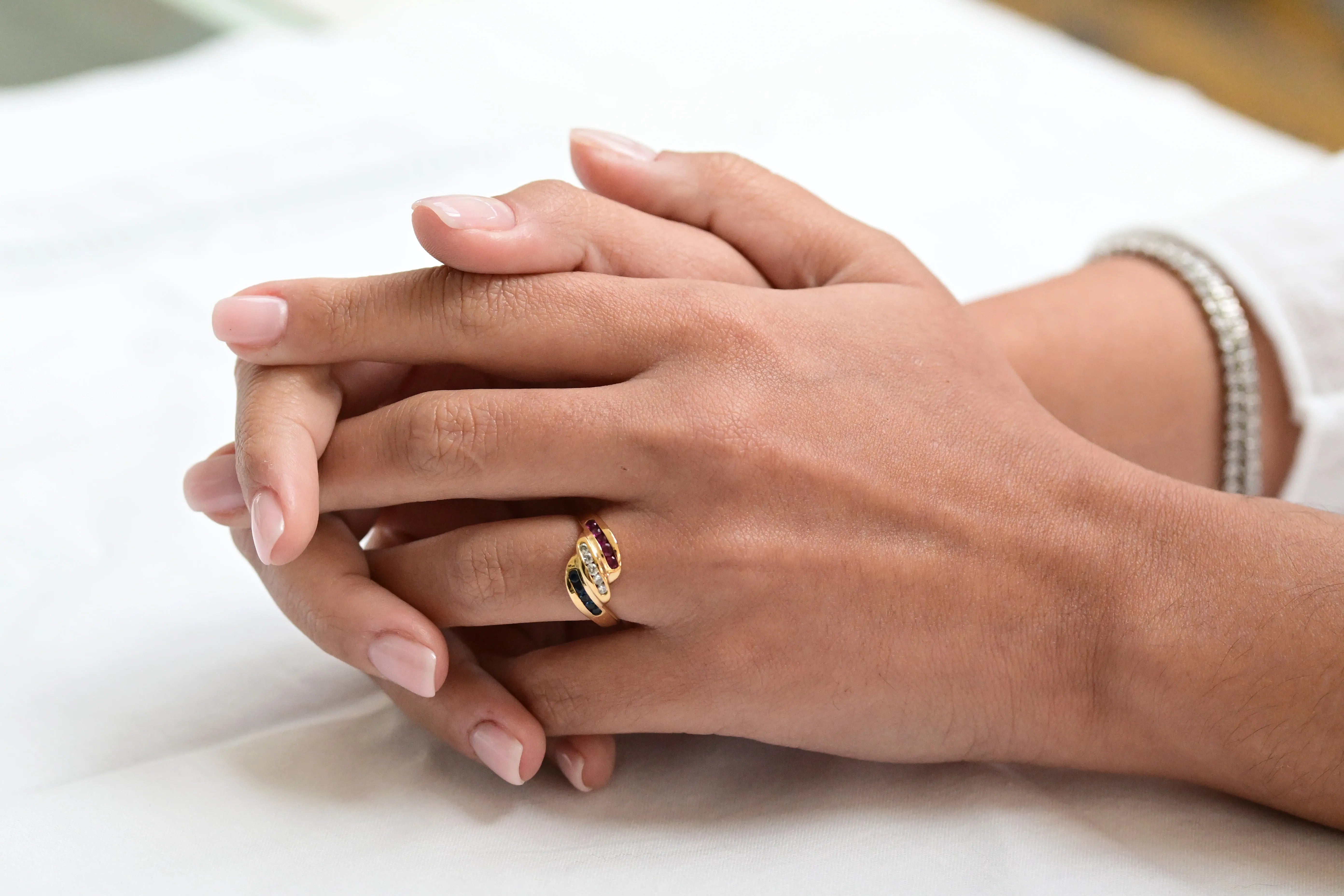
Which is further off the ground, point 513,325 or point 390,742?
point 513,325

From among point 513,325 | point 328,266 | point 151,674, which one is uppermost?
point 513,325

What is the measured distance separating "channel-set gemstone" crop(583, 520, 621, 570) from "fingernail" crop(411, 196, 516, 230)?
6.7 inches

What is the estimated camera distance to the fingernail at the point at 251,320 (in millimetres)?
614

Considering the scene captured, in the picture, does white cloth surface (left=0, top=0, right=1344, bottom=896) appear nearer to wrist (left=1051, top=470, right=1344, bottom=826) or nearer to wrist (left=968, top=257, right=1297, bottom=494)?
wrist (left=1051, top=470, right=1344, bottom=826)

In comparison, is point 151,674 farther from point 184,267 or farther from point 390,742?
point 184,267

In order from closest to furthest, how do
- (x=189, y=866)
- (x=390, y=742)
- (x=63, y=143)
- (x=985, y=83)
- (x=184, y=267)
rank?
(x=189, y=866)
(x=390, y=742)
(x=184, y=267)
(x=63, y=143)
(x=985, y=83)

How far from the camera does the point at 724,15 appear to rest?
1588 millimetres

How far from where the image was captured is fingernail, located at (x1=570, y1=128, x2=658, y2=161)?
2.45 ft

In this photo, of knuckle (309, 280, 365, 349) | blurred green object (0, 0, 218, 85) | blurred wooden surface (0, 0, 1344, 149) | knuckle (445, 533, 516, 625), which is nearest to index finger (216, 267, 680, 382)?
knuckle (309, 280, 365, 349)

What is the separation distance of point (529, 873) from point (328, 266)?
69 cm

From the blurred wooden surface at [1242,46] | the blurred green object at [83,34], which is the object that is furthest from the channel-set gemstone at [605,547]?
the blurred wooden surface at [1242,46]

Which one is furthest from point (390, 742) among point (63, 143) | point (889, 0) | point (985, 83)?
point (889, 0)

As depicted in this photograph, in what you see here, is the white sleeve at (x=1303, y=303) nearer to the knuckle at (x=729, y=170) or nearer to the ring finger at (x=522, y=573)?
the knuckle at (x=729, y=170)

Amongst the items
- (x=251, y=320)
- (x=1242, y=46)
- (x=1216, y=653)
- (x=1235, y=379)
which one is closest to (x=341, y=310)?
(x=251, y=320)
